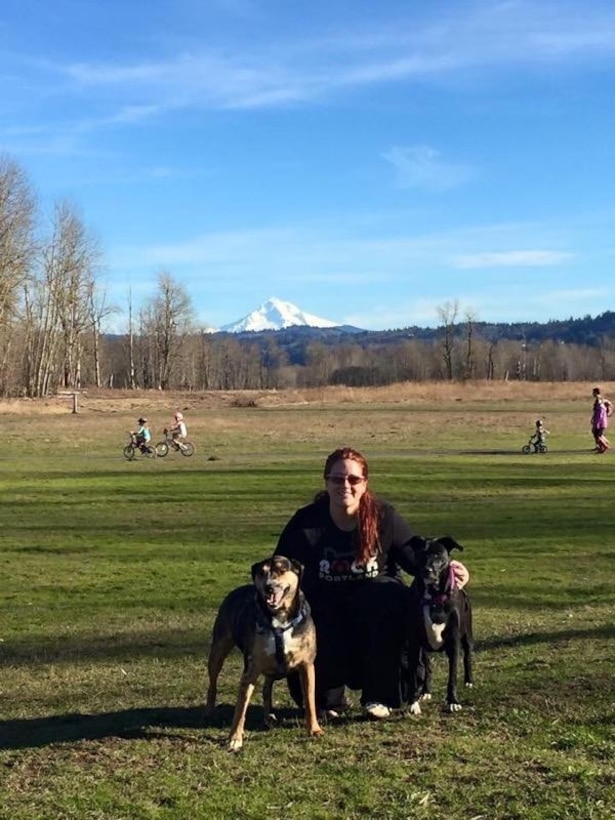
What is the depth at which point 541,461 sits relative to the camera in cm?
3122

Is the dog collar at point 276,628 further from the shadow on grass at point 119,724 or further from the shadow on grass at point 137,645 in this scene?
the shadow on grass at point 137,645

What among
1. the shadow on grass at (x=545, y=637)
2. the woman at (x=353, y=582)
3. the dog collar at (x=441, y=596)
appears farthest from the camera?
the shadow on grass at (x=545, y=637)

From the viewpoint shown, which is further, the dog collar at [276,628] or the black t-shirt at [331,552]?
the black t-shirt at [331,552]

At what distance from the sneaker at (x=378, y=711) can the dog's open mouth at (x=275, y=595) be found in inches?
36.2

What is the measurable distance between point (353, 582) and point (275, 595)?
0.89m

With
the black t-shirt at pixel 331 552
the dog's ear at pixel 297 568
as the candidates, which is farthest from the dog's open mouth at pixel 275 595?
the black t-shirt at pixel 331 552

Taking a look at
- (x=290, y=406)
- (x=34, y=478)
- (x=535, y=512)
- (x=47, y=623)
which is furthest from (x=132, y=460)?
(x=290, y=406)

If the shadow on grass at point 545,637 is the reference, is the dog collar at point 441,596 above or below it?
above

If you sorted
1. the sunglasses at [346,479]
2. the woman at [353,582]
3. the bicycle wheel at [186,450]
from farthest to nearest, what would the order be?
1. the bicycle wheel at [186,450]
2. the sunglasses at [346,479]
3. the woman at [353,582]

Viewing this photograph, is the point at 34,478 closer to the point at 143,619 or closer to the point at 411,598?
the point at 143,619

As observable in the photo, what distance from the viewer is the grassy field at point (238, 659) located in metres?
4.42

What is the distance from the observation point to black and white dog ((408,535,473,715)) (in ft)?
18.4

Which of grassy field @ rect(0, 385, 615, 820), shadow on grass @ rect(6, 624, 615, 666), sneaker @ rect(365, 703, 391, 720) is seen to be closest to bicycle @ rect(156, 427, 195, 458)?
grassy field @ rect(0, 385, 615, 820)

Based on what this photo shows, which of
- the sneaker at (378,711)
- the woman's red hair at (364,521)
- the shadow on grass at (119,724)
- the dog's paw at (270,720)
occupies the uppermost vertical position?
the woman's red hair at (364,521)
